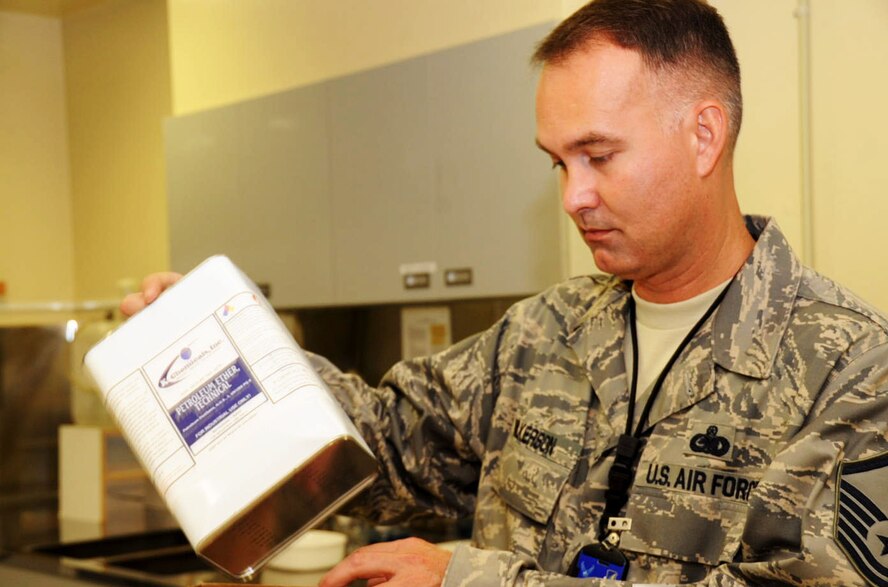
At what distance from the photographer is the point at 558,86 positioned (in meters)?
1.23

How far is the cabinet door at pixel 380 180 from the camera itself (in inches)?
91.3

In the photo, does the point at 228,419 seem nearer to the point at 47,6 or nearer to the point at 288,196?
the point at 288,196

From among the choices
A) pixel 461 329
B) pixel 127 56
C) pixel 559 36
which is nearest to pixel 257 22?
pixel 461 329

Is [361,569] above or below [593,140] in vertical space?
below

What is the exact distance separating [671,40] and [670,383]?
393 mm

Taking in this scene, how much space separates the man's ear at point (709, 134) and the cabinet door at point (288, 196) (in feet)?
4.64

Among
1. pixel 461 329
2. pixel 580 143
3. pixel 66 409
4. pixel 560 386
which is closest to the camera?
pixel 580 143

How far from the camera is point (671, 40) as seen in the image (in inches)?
48.2

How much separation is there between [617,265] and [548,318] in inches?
9.1

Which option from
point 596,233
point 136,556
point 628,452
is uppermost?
point 596,233

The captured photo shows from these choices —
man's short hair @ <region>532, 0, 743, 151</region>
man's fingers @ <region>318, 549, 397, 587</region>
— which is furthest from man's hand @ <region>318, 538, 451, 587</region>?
man's short hair @ <region>532, 0, 743, 151</region>

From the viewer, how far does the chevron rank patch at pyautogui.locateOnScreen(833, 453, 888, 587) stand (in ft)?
3.29

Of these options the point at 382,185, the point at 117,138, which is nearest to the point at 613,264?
the point at 382,185

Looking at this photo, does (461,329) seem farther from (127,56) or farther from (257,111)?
(127,56)
